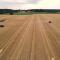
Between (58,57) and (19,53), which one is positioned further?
(19,53)

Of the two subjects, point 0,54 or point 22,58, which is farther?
point 0,54

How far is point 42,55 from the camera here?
10.3 m

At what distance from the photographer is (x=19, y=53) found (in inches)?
429

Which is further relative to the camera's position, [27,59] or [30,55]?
[30,55]

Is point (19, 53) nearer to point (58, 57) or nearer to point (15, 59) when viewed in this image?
point (15, 59)

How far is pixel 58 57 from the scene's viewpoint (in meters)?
9.98

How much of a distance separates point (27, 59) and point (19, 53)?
59.8 inches

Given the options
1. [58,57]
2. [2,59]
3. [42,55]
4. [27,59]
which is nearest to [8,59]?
[2,59]

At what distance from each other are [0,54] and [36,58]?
2269mm

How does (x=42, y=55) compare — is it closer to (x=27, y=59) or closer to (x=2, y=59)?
(x=27, y=59)

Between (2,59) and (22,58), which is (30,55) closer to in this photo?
(22,58)

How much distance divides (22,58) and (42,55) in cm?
117

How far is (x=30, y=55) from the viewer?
10.3m

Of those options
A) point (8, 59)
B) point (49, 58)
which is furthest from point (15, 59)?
point (49, 58)
